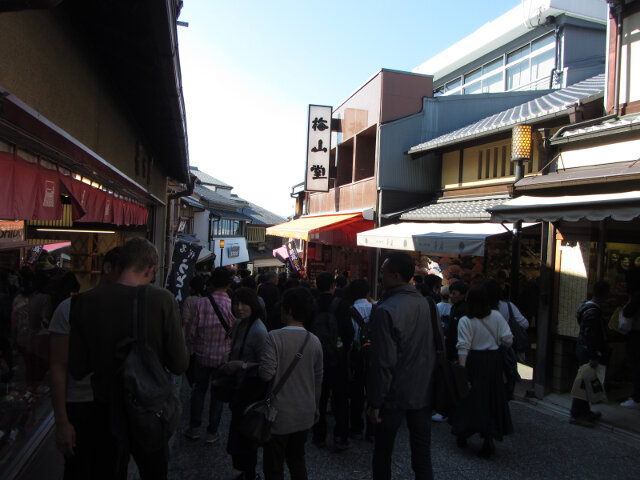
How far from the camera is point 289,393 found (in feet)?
10.6

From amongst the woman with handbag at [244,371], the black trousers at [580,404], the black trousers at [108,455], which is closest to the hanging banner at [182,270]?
the woman with handbag at [244,371]

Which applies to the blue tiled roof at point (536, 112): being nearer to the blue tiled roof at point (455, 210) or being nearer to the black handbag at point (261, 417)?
the blue tiled roof at point (455, 210)

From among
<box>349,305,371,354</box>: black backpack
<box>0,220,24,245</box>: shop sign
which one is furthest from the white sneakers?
<box>0,220,24,245</box>: shop sign

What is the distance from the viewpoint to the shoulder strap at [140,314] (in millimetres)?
2412

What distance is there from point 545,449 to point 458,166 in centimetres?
877

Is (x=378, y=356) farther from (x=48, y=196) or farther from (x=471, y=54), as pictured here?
(x=471, y=54)

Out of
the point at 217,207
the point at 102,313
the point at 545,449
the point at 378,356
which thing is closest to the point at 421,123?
the point at 545,449

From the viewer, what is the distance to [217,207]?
3272cm

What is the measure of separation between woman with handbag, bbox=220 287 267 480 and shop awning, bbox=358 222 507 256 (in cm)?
545

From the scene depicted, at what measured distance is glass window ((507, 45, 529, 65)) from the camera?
665 inches

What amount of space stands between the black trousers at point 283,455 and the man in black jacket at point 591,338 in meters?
4.22

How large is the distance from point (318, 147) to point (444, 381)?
13.8 meters

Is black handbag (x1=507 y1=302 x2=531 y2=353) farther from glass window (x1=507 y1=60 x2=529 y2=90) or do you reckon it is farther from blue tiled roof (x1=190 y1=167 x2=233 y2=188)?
blue tiled roof (x1=190 y1=167 x2=233 y2=188)

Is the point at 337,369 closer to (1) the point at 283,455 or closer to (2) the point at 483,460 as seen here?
(1) the point at 283,455
